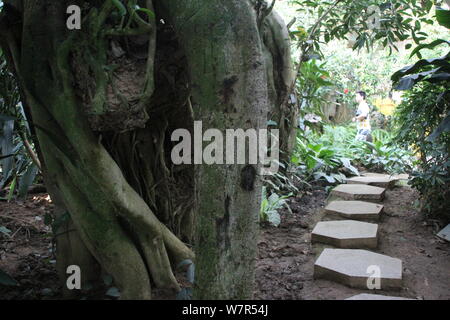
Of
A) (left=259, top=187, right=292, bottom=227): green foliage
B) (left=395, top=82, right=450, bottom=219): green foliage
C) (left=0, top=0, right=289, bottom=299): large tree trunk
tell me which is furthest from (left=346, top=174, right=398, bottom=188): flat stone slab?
(left=0, top=0, right=289, bottom=299): large tree trunk

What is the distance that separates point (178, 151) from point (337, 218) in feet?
5.50

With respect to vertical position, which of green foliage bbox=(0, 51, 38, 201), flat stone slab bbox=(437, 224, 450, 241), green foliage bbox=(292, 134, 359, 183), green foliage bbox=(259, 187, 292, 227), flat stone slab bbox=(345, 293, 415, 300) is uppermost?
green foliage bbox=(0, 51, 38, 201)

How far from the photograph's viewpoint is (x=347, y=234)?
8.82 feet

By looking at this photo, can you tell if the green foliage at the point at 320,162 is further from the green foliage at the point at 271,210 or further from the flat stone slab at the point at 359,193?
the green foliage at the point at 271,210

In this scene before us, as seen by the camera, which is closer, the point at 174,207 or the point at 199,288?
the point at 199,288

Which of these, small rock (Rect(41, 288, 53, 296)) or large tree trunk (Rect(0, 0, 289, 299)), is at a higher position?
large tree trunk (Rect(0, 0, 289, 299))

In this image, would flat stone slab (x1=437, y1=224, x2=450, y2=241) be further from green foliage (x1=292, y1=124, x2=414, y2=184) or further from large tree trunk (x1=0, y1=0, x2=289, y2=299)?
large tree trunk (x1=0, y1=0, x2=289, y2=299)

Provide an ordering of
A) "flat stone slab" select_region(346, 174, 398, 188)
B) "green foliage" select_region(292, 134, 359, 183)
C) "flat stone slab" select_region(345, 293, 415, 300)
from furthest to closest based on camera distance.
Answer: "green foliage" select_region(292, 134, 359, 183) → "flat stone slab" select_region(346, 174, 398, 188) → "flat stone slab" select_region(345, 293, 415, 300)

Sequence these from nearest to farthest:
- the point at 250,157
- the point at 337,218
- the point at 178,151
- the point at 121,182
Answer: the point at 250,157 → the point at 121,182 → the point at 178,151 → the point at 337,218

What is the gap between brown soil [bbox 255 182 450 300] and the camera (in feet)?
6.93

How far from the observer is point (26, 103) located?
1.96m

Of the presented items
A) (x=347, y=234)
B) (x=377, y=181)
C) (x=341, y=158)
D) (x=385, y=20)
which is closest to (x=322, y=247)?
(x=347, y=234)
